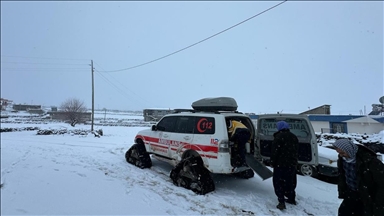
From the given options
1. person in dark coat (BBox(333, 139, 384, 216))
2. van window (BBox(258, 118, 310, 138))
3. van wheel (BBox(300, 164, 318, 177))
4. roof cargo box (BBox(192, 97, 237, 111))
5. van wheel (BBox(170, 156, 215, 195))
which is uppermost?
roof cargo box (BBox(192, 97, 237, 111))

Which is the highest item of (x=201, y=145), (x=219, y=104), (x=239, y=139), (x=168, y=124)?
(x=219, y=104)

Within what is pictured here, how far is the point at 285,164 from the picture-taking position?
4199 millimetres

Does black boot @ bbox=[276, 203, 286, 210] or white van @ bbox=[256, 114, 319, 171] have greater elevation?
white van @ bbox=[256, 114, 319, 171]

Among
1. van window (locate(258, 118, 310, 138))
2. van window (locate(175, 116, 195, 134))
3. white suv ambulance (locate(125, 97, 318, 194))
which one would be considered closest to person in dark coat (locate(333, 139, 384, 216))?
white suv ambulance (locate(125, 97, 318, 194))

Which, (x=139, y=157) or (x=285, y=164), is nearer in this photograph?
(x=285, y=164)

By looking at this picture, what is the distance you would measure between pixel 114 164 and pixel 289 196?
5.32 meters

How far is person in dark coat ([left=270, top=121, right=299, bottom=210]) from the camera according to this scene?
421 centimetres

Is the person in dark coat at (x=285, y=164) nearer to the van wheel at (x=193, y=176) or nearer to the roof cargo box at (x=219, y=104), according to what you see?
the van wheel at (x=193, y=176)

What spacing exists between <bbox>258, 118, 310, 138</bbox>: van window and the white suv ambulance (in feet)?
1.63

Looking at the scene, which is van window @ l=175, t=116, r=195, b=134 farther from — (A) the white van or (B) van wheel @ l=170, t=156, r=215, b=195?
(A) the white van

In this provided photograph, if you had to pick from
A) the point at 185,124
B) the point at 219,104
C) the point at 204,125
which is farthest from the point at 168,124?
the point at 219,104

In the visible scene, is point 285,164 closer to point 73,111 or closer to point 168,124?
point 168,124

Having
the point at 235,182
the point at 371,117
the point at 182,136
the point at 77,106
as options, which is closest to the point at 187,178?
the point at 182,136

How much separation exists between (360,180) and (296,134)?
3.20 m
